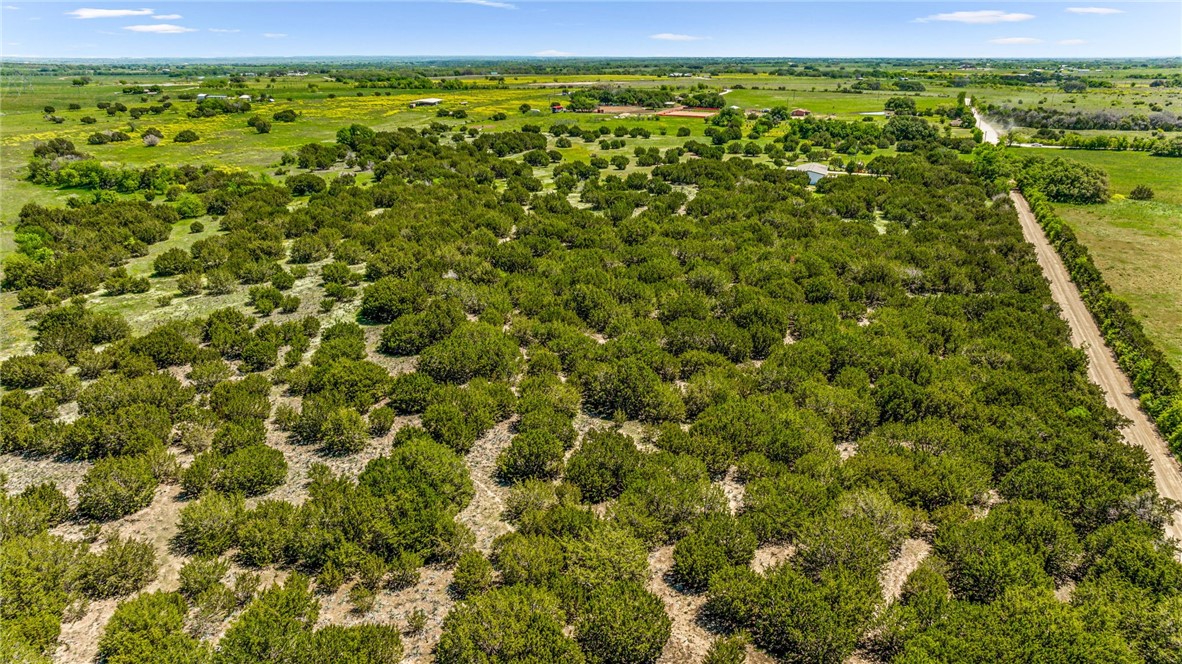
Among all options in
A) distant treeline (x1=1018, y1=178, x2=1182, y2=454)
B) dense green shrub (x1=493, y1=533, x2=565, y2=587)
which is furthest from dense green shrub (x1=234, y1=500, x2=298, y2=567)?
distant treeline (x1=1018, y1=178, x2=1182, y2=454)

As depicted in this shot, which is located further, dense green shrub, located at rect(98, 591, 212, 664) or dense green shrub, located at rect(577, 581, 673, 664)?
dense green shrub, located at rect(577, 581, 673, 664)

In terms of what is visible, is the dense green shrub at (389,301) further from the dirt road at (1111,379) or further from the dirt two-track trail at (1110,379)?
the dirt road at (1111,379)

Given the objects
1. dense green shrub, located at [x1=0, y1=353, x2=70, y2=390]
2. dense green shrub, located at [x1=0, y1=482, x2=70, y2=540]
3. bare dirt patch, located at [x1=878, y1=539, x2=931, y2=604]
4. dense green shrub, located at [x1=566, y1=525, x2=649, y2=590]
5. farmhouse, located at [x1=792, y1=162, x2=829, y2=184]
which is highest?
farmhouse, located at [x1=792, y1=162, x2=829, y2=184]

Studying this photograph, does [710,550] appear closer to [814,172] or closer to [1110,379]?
[1110,379]

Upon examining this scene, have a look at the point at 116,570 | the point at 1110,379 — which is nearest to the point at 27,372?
the point at 116,570

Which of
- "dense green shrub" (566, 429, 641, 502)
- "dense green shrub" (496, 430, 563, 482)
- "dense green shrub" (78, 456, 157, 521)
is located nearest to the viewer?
"dense green shrub" (78, 456, 157, 521)

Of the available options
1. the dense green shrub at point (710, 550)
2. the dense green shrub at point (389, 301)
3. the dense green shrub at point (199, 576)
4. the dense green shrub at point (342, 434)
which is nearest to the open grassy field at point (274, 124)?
the dense green shrub at point (389, 301)

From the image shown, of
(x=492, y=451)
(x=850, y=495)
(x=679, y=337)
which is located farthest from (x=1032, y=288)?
(x=492, y=451)

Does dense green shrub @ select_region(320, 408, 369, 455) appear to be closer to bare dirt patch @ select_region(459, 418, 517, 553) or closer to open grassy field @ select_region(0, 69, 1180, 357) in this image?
bare dirt patch @ select_region(459, 418, 517, 553)
